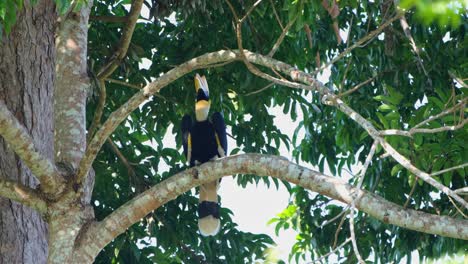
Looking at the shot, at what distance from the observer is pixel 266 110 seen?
24.0 ft

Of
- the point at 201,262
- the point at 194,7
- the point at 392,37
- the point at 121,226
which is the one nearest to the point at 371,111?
the point at 392,37

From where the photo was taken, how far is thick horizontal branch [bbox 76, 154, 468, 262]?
13.3ft

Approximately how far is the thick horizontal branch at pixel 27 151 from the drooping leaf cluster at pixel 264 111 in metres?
1.90

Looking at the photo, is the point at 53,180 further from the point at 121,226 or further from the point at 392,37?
the point at 392,37

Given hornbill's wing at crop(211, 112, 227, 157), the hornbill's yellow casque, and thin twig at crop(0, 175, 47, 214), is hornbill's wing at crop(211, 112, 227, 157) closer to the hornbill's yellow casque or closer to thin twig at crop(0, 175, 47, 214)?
the hornbill's yellow casque

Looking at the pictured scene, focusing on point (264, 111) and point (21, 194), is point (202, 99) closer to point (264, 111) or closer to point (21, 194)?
point (264, 111)

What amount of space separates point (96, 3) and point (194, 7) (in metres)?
1.24

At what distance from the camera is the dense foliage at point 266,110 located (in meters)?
6.11

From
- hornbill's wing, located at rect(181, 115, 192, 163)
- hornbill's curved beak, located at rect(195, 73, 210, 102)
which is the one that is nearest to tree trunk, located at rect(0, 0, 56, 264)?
hornbill's curved beak, located at rect(195, 73, 210, 102)

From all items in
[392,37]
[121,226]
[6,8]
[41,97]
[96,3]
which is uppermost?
[96,3]

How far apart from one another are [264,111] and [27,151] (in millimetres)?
3290

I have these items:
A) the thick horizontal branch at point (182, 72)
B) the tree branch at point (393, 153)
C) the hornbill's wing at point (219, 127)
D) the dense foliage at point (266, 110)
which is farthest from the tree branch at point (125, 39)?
the tree branch at point (393, 153)

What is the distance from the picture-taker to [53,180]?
4359mm

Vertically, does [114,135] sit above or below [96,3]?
below
